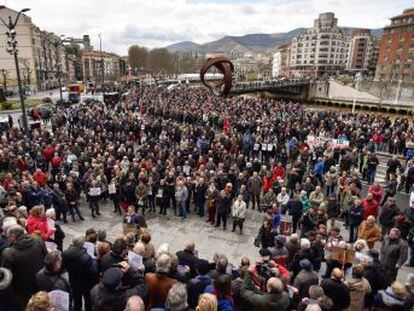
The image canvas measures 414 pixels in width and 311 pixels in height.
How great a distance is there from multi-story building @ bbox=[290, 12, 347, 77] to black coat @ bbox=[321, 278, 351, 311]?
132 metres

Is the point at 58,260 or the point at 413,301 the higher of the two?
the point at 58,260

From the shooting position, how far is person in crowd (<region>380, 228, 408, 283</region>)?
6742mm

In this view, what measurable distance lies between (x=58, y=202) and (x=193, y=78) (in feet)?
277

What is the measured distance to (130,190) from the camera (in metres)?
10.8

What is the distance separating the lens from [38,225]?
251 inches

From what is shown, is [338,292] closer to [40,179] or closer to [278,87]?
[40,179]

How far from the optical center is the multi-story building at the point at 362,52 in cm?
12656

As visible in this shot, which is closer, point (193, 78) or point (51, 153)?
point (51, 153)

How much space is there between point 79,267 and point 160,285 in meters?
1.45

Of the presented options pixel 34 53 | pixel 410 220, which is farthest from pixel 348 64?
pixel 410 220

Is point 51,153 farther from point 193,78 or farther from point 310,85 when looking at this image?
point 193,78

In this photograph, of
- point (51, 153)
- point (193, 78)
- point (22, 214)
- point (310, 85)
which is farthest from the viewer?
point (193, 78)

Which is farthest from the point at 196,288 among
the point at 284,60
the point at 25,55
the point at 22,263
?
the point at 284,60

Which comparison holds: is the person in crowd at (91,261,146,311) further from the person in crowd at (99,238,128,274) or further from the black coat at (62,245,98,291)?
the black coat at (62,245,98,291)
